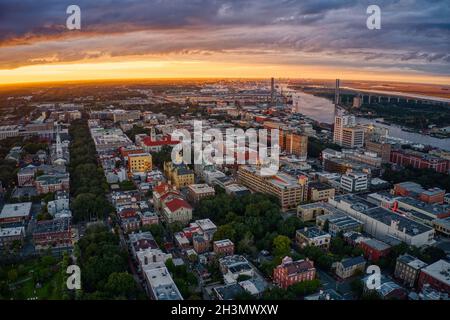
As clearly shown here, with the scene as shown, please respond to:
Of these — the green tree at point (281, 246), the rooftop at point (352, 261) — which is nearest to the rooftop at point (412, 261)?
the rooftop at point (352, 261)

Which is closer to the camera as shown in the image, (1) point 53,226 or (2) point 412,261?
(2) point 412,261

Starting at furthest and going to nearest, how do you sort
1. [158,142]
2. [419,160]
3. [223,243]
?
[158,142], [419,160], [223,243]

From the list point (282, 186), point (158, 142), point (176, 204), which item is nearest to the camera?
point (176, 204)

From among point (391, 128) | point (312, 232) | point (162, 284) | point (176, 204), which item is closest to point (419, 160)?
point (312, 232)

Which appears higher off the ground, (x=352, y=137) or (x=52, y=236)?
(x=352, y=137)

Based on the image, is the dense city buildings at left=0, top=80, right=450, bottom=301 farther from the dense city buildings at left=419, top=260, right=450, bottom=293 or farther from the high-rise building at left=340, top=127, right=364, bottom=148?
the high-rise building at left=340, top=127, right=364, bottom=148

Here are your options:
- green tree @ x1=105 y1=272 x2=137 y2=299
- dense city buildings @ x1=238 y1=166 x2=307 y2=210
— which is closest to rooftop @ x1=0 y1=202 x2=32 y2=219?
green tree @ x1=105 y1=272 x2=137 y2=299

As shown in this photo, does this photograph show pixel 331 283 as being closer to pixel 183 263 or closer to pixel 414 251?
pixel 414 251

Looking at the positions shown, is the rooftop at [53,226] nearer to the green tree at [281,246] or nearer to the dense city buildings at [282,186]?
the green tree at [281,246]

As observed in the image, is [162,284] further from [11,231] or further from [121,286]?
[11,231]
